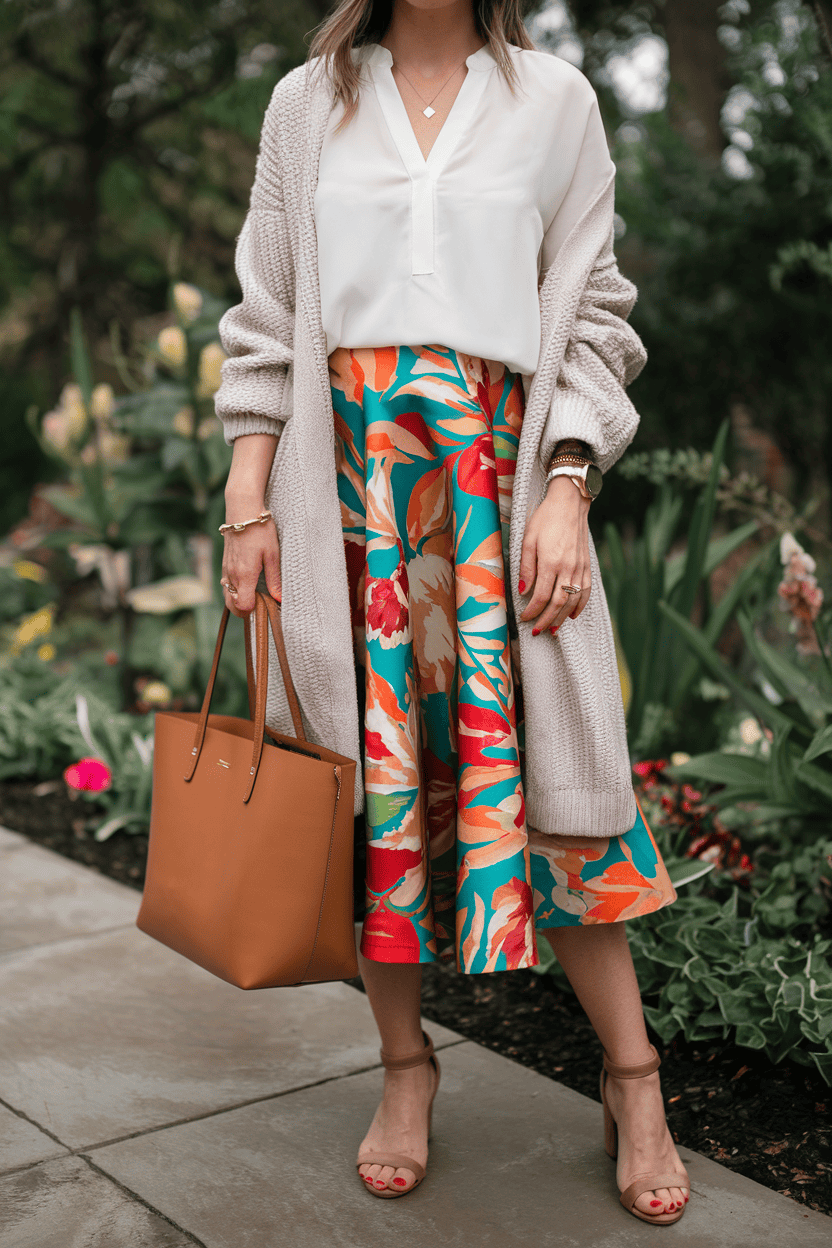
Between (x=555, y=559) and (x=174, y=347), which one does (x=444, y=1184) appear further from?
(x=174, y=347)

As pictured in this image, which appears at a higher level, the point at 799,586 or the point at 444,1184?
the point at 799,586

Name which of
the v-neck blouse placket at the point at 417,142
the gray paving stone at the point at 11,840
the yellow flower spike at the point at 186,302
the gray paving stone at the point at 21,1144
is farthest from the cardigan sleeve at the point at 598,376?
the yellow flower spike at the point at 186,302

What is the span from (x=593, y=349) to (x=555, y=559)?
31 cm

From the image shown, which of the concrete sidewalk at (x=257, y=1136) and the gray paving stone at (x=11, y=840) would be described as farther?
the gray paving stone at (x=11, y=840)

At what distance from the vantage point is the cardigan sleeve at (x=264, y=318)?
5.47ft

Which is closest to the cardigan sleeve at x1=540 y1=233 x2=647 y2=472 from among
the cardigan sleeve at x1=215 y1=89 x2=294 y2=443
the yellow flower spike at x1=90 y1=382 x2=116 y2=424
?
the cardigan sleeve at x1=215 y1=89 x2=294 y2=443

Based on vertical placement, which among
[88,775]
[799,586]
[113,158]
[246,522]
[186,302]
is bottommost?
[88,775]

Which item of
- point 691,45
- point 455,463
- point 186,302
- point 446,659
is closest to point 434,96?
point 455,463

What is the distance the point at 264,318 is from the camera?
1682 millimetres

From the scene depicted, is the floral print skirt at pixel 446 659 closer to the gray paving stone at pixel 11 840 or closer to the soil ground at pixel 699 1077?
the soil ground at pixel 699 1077

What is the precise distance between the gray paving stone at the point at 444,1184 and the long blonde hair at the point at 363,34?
152 cm

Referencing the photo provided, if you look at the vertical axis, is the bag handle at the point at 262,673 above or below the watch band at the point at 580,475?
below

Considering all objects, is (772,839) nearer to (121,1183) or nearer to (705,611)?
(705,611)

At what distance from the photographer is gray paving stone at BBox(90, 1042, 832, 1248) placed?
1.64 metres
